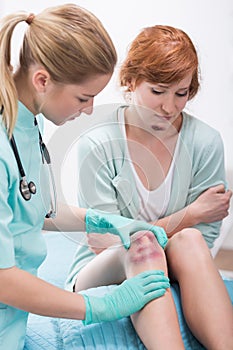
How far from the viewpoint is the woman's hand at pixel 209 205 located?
182 cm

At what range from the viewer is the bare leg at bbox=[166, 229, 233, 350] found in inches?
53.0

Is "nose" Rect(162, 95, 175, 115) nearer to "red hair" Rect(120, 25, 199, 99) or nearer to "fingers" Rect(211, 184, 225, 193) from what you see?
"red hair" Rect(120, 25, 199, 99)

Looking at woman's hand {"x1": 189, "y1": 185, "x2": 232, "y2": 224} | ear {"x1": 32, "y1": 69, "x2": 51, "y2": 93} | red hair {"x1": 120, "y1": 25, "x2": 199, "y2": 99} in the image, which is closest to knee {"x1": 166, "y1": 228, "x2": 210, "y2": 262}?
woman's hand {"x1": 189, "y1": 185, "x2": 232, "y2": 224}

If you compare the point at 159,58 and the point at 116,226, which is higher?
the point at 159,58

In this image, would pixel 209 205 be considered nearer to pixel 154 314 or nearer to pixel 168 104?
pixel 168 104

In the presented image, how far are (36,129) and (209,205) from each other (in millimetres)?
740

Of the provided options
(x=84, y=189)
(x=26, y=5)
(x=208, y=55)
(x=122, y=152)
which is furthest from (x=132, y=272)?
(x=26, y=5)

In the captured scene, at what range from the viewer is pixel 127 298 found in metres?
1.33

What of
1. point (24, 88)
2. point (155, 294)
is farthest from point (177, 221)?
point (24, 88)

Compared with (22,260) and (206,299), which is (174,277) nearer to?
(206,299)

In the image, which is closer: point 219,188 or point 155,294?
point 155,294

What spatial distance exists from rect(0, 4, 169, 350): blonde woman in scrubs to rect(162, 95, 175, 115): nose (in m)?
0.47

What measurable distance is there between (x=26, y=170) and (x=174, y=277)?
1.69 ft

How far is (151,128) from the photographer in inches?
63.4
